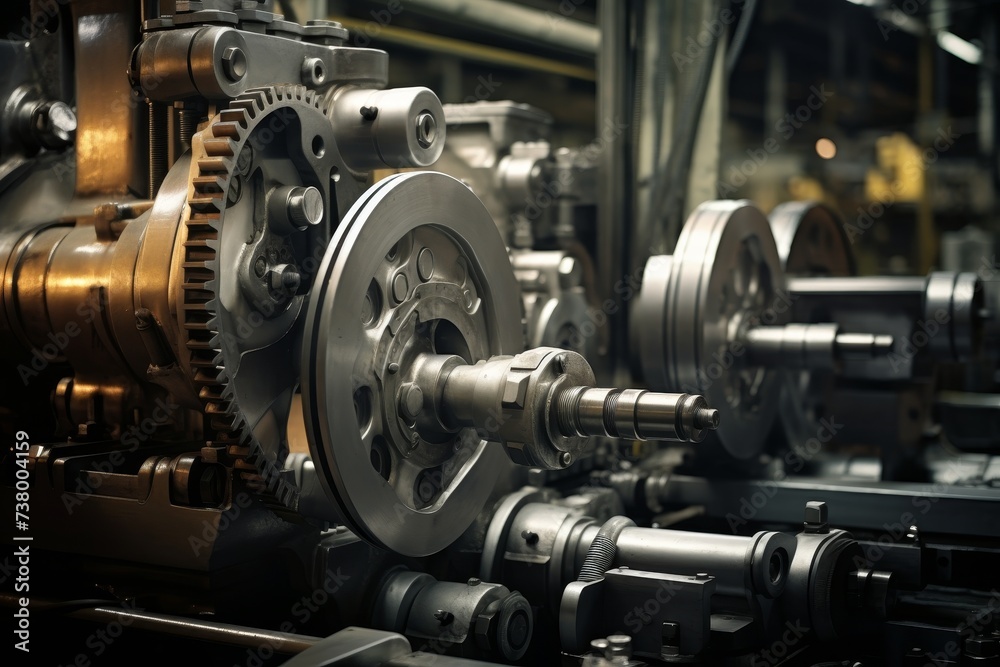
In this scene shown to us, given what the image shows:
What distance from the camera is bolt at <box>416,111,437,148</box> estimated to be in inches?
68.6

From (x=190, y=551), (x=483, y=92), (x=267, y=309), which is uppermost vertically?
(x=483, y=92)

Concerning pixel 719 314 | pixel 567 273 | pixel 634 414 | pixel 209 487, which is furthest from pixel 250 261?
pixel 719 314

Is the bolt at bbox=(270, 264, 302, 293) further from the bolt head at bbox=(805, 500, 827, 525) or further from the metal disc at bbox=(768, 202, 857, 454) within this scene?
the metal disc at bbox=(768, 202, 857, 454)

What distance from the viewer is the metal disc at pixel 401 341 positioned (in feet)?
4.82

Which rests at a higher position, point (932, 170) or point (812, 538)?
point (932, 170)

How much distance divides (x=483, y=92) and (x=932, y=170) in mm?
3052

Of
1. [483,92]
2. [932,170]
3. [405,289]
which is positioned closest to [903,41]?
[932,170]

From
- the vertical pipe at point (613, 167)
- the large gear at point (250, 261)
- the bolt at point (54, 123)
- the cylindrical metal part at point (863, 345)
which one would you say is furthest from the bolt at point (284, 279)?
the cylindrical metal part at point (863, 345)

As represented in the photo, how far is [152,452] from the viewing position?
5.79ft

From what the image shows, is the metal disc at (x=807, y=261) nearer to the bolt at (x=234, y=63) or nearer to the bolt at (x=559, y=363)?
the bolt at (x=559, y=363)

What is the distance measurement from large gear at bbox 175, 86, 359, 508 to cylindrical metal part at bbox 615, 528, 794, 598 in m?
0.55

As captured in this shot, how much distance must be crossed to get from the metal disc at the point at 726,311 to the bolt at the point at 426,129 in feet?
2.25

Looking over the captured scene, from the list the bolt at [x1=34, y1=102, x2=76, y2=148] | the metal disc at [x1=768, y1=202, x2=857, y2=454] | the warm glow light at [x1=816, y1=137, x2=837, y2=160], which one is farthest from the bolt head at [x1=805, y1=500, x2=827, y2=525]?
the warm glow light at [x1=816, y1=137, x2=837, y2=160]

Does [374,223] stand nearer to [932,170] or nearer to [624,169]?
[624,169]
